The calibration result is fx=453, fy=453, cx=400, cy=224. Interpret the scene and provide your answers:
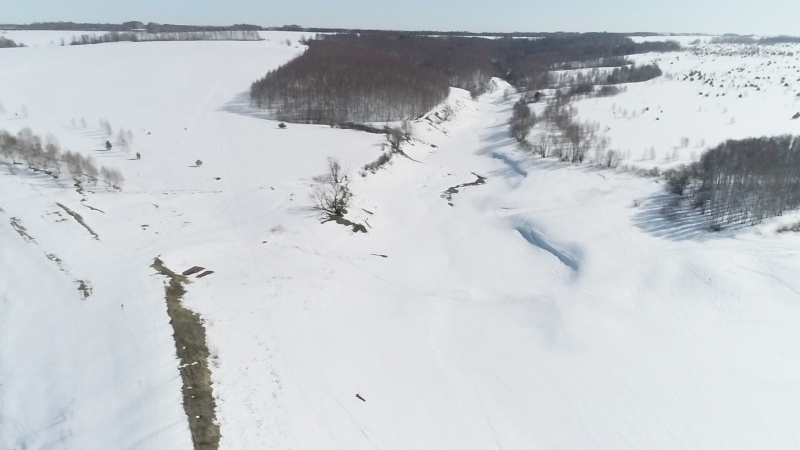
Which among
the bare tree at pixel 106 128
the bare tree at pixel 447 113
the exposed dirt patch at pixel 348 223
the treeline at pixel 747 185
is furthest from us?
the bare tree at pixel 447 113

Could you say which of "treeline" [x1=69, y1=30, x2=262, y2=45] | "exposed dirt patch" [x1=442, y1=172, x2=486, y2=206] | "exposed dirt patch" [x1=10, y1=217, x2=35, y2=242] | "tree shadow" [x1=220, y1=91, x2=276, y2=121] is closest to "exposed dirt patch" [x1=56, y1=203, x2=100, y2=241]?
"exposed dirt patch" [x1=10, y1=217, x2=35, y2=242]

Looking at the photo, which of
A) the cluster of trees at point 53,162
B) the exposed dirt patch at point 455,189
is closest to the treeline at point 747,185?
the exposed dirt patch at point 455,189

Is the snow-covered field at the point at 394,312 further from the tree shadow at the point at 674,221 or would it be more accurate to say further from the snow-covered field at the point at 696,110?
the snow-covered field at the point at 696,110

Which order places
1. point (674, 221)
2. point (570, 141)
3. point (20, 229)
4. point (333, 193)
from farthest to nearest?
point (570, 141), point (333, 193), point (674, 221), point (20, 229)

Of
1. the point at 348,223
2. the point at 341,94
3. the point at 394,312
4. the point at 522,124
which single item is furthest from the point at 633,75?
the point at 394,312

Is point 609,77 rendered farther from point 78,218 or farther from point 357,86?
point 78,218
